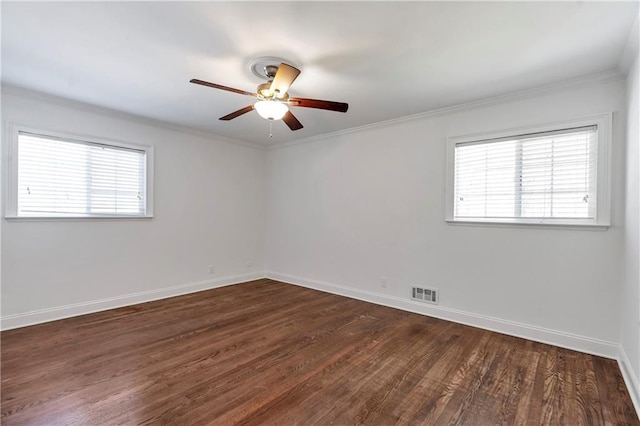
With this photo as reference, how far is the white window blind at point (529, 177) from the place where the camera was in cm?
275

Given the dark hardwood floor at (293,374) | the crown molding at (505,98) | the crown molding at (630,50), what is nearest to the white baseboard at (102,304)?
the dark hardwood floor at (293,374)

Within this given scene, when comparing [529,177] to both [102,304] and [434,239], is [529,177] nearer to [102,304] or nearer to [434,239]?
[434,239]

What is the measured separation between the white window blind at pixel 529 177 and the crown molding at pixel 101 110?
3.68 metres

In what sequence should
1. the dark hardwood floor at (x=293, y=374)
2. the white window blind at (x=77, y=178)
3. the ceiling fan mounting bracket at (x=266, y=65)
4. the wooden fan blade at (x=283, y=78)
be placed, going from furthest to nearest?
the white window blind at (x=77, y=178) → the ceiling fan mounting bracket at (x=266, y=65) → the wooden fan blade at (x=283, y=78) → the dark hardwood floor at (x=293, y=374)

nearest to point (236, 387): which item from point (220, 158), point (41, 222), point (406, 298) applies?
point (406, 298)

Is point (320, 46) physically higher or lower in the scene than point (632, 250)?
higher

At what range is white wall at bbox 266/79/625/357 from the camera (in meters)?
2.69

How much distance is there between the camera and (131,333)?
3008 millimetres

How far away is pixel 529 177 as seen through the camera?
3.01 metres

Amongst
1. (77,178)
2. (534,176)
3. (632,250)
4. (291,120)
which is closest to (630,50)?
(534,176)

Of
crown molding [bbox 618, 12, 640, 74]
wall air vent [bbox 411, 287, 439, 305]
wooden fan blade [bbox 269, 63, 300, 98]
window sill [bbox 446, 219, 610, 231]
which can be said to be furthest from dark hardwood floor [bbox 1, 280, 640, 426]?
crown molding [bbox 618, 12, 640, 74]

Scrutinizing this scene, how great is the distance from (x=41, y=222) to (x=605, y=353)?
5.73 meters

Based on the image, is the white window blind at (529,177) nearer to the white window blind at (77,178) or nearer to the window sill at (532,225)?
the window sill at (532,225)

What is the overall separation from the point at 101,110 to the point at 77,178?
0.88 metres
